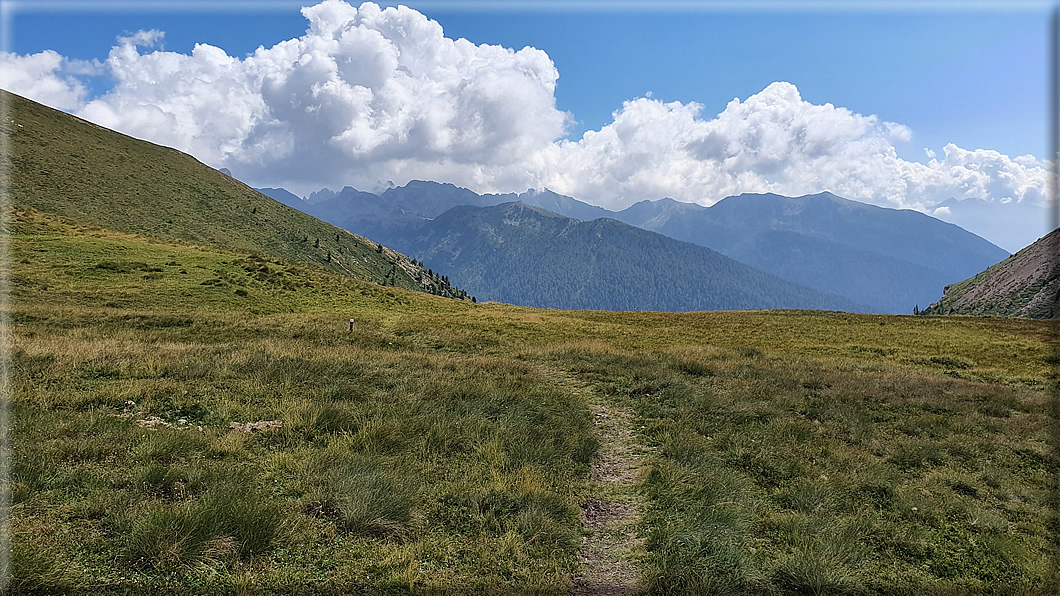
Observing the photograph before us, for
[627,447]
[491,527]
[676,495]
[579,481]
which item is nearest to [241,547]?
[491,527]

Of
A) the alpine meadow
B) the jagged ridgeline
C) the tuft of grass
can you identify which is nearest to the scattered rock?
the alpine meadow

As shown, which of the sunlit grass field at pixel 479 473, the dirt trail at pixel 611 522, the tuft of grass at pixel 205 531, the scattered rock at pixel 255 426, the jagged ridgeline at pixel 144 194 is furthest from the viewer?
the jagged ridgeline at pixel 144 194

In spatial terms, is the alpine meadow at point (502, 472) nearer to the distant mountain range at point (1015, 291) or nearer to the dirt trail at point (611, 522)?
the dirt trail at point (611, 522)

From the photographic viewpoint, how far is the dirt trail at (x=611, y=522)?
5.71 m

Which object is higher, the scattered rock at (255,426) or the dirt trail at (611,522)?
the scattered rock at (255,426)

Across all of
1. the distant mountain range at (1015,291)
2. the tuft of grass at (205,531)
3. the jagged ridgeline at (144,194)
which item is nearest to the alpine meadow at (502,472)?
the tuft of grass at (205,531)

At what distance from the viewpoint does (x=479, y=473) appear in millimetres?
8031

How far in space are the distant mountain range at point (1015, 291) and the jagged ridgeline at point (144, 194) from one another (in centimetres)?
17441

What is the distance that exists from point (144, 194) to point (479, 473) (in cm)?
12234

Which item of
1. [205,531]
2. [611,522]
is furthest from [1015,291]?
[205,531]

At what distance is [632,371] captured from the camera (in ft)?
64.3

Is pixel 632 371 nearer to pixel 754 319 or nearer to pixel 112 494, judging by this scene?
pixel 112 494

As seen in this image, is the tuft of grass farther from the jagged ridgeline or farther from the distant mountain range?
the distant mountain range

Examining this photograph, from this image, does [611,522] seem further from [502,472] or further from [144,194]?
[144,194]
